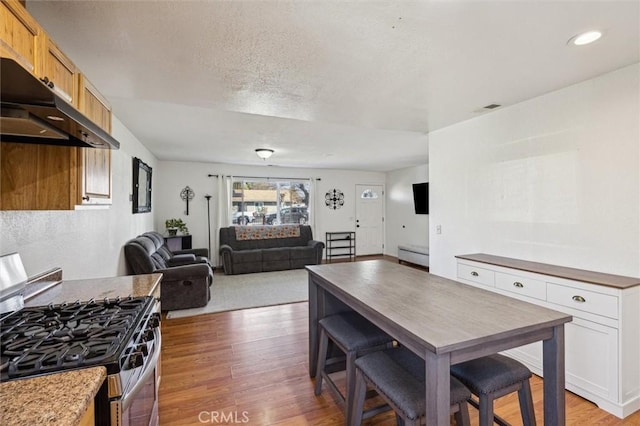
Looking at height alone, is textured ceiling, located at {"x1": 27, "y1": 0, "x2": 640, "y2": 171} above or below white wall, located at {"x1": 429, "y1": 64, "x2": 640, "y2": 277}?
above

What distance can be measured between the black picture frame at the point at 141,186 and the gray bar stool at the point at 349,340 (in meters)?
Answer: 3.48

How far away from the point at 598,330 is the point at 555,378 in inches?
43.1

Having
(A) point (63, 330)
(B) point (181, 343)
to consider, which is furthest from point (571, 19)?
(B) point (181, 343)

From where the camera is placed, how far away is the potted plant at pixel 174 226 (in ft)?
19.5

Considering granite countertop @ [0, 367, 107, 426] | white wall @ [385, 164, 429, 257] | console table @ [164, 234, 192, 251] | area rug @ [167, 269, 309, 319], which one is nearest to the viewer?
granite countertop @ [0, 367, 107, 426]

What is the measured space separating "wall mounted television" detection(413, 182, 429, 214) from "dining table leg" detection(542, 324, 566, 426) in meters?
5.43

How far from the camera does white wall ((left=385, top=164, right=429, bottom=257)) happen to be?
697 cm

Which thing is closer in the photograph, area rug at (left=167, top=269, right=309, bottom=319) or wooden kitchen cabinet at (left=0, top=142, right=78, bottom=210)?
wooden kitchen cabinet at (left=0, top=142, right=78, bottom=210)

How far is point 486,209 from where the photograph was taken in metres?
3.18

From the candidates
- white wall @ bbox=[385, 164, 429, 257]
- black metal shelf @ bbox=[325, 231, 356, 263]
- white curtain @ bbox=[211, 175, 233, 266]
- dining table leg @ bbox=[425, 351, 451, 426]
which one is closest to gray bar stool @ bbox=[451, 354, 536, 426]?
dining table leg @ bbox=[425, 351, 451, 426]

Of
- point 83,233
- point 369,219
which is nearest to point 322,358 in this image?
point 83,233

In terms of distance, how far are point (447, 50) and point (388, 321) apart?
66.8 inches

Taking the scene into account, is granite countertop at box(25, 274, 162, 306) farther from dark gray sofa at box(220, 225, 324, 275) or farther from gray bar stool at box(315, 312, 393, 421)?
dark gray sofa at box(220, 225, 324, 275)

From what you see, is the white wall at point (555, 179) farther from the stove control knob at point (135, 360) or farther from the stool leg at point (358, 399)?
the stove control knob at point (135, 360)
